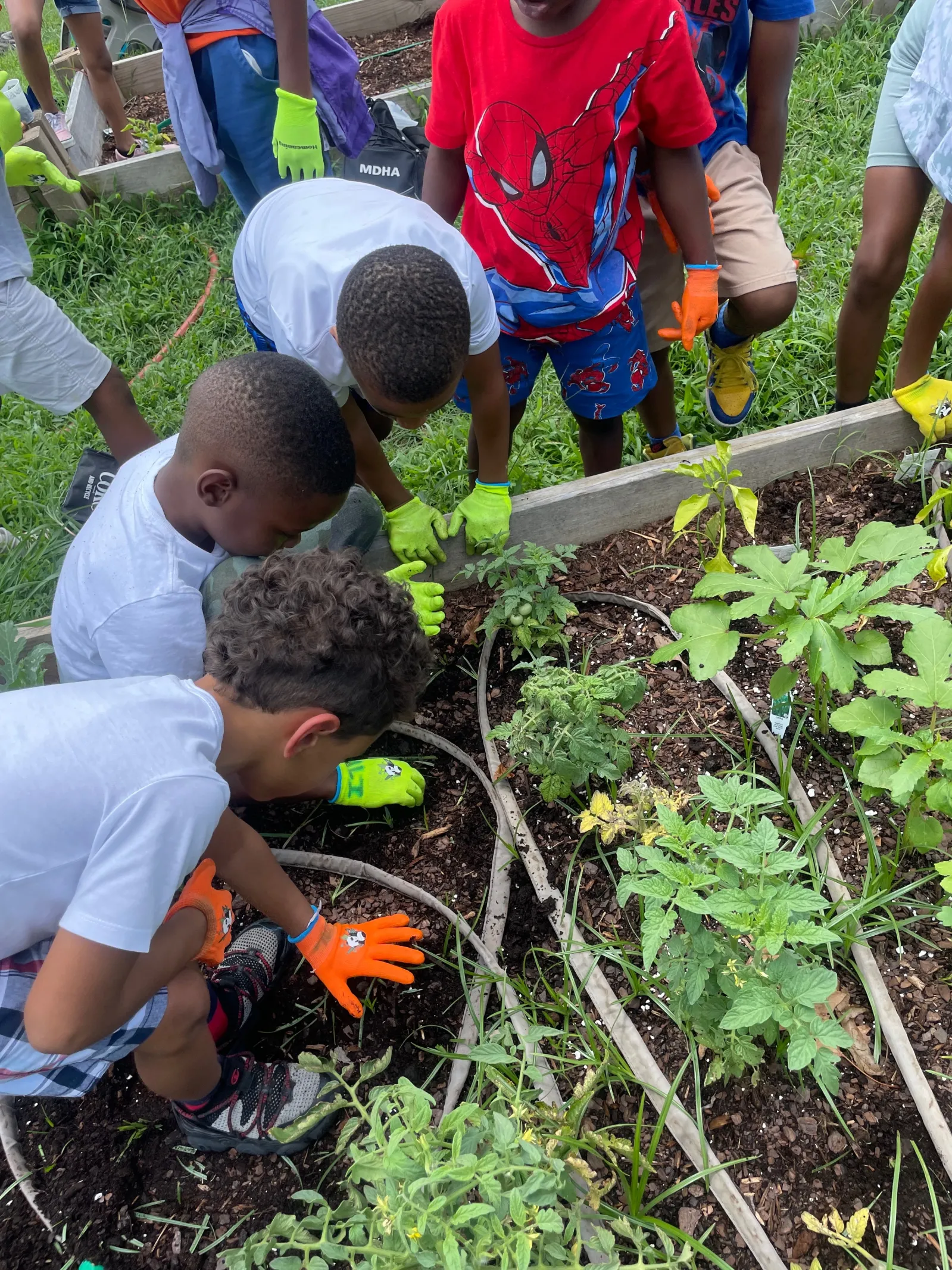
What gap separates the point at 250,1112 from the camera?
1555 millimetres

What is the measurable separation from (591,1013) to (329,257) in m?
1.66

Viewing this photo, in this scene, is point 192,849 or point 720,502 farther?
point 720,502

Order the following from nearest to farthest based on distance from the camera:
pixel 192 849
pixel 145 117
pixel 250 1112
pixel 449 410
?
pixel 192 849 < pixel 250 1112 < pixel 449 410 < pixel 145 117

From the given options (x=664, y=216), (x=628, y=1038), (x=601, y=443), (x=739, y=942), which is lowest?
(x=628, y=1038)

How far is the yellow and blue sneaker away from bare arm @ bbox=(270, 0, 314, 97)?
152cm

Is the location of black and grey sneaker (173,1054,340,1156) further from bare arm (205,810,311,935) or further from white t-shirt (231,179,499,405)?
white t-shirt (231,179,499,405)

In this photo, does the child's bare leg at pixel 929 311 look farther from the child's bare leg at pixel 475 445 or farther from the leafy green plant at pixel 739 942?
the leafy green plant at pixel 739 942

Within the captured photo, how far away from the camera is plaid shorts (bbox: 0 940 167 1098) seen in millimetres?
1293

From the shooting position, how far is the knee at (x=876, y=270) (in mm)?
2309

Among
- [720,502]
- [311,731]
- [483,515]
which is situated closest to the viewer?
[311,731]

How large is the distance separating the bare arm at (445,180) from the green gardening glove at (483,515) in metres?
0.78

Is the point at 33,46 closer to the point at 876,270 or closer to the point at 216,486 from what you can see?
the point at 216,486

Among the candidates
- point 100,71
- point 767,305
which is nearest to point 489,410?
point 767,305

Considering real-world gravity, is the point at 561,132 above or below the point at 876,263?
above
